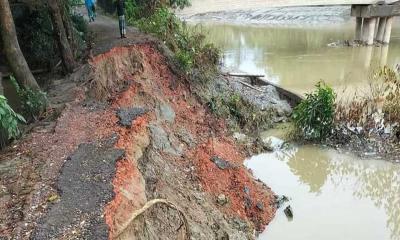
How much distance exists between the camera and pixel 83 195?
461 centimetres

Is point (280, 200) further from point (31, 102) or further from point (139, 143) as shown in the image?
point (31, 102)

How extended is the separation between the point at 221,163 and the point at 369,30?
54.2ft

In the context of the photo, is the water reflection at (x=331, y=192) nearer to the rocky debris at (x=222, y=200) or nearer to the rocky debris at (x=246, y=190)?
the rocky debris at (x=246, y=190)

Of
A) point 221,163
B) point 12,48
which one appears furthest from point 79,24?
point 221,163

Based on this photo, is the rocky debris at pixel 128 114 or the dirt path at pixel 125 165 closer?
the dirt path at pixel 125 165

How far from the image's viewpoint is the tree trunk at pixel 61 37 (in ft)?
28.8

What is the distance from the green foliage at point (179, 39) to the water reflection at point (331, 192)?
388 cm

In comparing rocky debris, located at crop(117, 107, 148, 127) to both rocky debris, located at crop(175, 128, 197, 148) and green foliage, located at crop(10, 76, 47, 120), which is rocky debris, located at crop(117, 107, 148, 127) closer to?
rocky debris, located at crop(175, 128, 197, 148)

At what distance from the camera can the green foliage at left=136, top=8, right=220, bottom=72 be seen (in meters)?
12.4

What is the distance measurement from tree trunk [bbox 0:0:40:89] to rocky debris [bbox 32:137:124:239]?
2.48 meters

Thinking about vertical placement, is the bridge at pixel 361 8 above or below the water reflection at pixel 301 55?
above

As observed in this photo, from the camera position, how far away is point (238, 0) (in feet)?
59.9

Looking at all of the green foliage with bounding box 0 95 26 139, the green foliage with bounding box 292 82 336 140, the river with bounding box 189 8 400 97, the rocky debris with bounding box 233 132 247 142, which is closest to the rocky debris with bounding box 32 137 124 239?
the green foliage with bounding box 0 95 26 139

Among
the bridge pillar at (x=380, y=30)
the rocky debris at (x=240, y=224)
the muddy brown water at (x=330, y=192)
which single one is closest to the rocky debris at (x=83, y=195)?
the rocky debris at (x=240, y=224)
